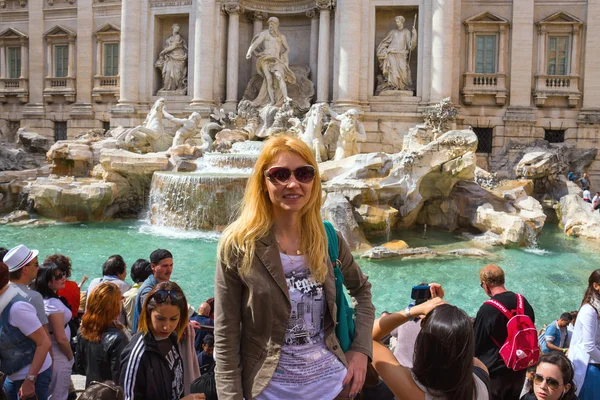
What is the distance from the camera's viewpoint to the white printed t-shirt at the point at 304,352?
187 centimetres

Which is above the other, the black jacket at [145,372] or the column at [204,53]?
the column at [204,53]

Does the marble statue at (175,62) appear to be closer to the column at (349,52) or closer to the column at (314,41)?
the column at (314,41)

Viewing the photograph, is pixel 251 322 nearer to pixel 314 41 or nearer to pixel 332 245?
pixel 332 245

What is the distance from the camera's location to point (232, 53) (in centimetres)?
1722

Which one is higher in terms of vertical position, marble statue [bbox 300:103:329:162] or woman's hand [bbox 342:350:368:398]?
marble statue [bbox 300:103:329:162]

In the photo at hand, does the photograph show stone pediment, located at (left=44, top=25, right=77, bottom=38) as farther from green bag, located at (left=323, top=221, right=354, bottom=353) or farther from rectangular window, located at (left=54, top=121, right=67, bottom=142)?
green bag, located at (left=323, top=221, right=354, bottom=353)

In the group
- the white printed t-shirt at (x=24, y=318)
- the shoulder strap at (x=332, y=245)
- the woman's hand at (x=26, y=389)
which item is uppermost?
the shoulder strap at (x=332, y=245)

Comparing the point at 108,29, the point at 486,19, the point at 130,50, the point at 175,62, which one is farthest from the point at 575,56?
the point at 108,29

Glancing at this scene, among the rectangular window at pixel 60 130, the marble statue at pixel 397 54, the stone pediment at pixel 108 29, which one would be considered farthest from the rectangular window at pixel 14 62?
the marble statue at pixel 397 54

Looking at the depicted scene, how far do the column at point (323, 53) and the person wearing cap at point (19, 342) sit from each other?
14.6 metres

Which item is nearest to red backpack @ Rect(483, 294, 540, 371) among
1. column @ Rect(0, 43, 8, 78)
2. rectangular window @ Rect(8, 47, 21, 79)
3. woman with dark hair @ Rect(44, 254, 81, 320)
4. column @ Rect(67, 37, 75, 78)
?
woman with dark hair @ Rect(44, 254, 81, 320)

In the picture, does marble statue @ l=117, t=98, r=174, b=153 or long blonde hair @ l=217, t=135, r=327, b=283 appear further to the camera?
marble statue @ l=117, t=98, r=174, b=153

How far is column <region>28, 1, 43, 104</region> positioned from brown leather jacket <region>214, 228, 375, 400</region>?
70.9 feet

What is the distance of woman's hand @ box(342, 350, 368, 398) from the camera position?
6.41ft
